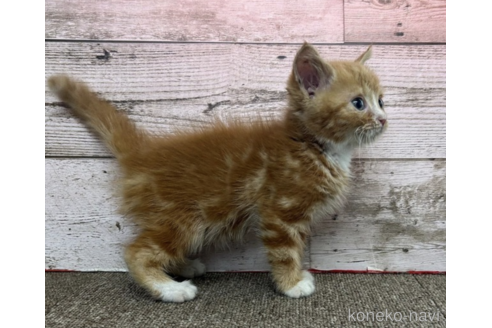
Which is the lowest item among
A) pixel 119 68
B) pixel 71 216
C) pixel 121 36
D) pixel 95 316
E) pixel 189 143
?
pixel 95 316

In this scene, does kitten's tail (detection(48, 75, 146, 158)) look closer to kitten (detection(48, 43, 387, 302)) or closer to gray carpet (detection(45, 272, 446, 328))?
kitten (detection(48, 43, 387, 302))

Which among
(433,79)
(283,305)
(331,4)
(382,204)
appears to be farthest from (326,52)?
(283,305)

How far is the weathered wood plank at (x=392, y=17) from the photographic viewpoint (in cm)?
126

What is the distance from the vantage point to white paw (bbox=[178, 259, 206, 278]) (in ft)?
4.16

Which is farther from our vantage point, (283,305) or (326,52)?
(326,52)

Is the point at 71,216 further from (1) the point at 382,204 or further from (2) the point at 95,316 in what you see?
(1) the point at 382,204

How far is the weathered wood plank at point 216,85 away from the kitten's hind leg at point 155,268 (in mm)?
360

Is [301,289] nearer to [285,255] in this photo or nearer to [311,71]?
[285,255]

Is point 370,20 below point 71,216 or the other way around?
the other way around

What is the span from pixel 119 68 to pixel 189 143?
369mm

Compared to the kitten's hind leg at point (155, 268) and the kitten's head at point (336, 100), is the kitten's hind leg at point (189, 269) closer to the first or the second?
the kitten's hind leg at point (155, 268)

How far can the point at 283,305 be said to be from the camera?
106cm

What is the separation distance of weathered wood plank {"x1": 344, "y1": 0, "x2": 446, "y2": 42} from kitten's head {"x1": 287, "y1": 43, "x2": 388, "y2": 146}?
26 cm

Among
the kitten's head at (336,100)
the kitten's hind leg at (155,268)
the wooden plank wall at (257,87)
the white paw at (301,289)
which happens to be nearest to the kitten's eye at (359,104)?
the kitten's head at (336,100)
